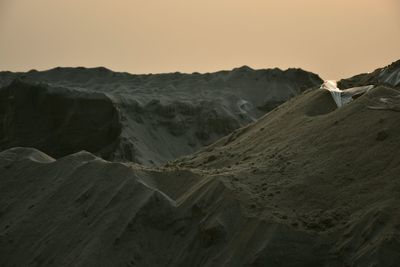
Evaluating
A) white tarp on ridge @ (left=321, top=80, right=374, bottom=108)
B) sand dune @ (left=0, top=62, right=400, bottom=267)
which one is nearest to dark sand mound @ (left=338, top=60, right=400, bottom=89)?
white tarp on ridge @ (left=321, top=80, right=374, bottom=108)

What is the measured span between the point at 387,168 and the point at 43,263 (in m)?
4.03

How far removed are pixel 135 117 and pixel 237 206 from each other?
18.1 meters

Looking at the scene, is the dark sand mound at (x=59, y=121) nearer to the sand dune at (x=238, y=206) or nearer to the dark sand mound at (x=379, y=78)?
the dark sand mound at (x=379, y=78)

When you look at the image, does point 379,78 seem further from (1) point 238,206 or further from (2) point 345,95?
(1) point 238,206

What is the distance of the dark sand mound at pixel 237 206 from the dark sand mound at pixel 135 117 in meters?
13.0

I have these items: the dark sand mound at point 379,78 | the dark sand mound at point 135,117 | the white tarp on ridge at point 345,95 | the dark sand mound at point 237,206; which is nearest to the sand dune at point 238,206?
A: the dark sand mound at point 237,206

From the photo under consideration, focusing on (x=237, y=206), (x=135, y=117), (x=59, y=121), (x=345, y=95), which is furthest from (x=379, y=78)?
(x=59, y=121)

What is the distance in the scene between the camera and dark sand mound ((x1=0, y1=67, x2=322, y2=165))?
24000 millimetres

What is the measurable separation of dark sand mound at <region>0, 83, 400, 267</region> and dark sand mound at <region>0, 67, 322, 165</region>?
13014 millimetres

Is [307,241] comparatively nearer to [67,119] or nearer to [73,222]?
[73,222]

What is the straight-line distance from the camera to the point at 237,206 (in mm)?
7676

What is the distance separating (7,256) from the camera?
8625mm

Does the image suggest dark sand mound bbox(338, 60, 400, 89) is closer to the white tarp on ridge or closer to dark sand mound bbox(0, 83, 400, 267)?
the white tarp on ridge

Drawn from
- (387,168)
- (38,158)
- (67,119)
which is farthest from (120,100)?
(387,168)
